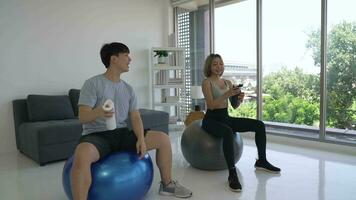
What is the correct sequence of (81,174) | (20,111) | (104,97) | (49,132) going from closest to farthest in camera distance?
(81,174)
(104,97)
(49,132)
(20,111)

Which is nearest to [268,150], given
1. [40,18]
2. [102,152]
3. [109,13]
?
[102,152]

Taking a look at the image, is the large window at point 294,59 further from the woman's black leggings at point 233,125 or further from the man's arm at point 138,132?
the man's arm at point 138,132

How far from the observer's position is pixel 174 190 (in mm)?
2104

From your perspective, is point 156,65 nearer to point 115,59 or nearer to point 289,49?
point 289,49

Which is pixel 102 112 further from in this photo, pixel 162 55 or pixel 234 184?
pixel 162 55

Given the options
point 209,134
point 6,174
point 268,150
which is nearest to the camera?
point 209,134

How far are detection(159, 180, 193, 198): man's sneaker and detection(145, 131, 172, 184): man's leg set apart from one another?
8 cm

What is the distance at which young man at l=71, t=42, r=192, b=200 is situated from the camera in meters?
1.64

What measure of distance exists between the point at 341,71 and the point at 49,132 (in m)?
3.39

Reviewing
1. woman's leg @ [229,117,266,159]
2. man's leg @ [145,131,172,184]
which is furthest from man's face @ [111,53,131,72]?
woman's leg @ [229,117,266,159]

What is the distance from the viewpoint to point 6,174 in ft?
9.02

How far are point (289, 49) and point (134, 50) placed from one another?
8.11ft

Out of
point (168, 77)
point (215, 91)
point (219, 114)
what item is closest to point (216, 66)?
point (215, 91)

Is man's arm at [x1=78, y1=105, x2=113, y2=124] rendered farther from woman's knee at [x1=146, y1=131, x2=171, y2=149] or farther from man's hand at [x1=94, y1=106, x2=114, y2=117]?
woman's knee at [x1=146, y1=131, x2=171, y2=149]
